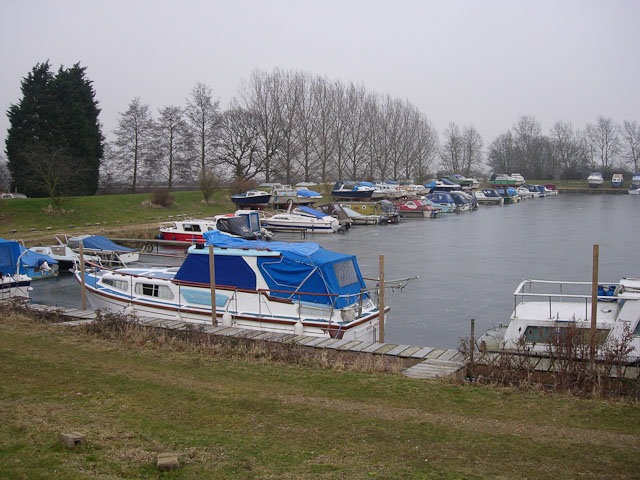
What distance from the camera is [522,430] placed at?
8398 millimetres

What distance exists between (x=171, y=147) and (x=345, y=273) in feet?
181

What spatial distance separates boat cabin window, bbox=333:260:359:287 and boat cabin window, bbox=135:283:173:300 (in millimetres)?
5586

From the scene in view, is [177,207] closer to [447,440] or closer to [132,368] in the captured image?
[132,368]

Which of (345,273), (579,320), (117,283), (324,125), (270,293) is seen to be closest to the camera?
(579,320)

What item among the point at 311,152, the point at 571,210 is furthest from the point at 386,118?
the point at 571,210

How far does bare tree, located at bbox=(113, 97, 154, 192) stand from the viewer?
218 feet

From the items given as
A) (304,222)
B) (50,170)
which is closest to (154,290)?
(50,170)

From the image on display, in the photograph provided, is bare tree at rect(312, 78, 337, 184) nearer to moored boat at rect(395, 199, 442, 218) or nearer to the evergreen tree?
moored boat at rect(395, 199, 442, 218)

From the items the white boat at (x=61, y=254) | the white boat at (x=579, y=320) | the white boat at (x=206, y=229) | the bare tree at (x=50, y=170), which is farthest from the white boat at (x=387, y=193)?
the white boat at (x=579, y=320)

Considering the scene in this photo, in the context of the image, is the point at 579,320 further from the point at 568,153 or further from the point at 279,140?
the point at 568,153

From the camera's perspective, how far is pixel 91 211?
4953 centimetres

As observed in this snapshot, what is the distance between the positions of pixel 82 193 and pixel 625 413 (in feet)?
179

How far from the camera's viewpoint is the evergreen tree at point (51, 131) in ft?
168

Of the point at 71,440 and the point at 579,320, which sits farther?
the point at 579,320
